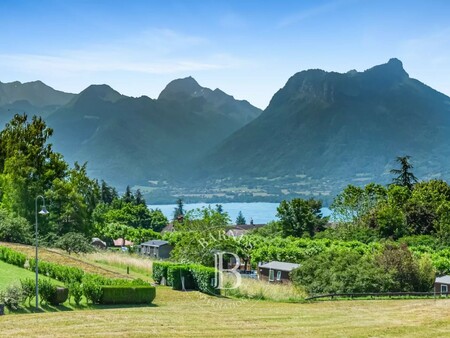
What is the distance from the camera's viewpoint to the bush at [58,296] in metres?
29.7

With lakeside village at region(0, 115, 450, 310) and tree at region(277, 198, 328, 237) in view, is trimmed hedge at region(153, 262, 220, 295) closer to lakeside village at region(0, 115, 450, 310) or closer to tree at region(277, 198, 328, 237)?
lakeside village at region(0, 115, 450, 310)

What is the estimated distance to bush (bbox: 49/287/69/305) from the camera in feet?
97.3

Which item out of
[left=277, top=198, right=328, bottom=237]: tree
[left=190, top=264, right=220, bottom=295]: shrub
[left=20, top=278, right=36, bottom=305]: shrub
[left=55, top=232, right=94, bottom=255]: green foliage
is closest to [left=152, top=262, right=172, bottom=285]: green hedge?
[left=190, top=264, right=220, bottom=295]: shrub

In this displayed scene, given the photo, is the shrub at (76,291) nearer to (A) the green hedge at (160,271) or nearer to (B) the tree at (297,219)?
(A) the green hedge at (160,271)

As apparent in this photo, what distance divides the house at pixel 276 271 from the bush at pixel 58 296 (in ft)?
110

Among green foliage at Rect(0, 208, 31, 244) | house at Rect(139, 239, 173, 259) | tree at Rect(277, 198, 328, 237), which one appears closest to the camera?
green foliage at Rect(0, 208, 31, 244)

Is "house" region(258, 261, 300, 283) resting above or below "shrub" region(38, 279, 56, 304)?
below

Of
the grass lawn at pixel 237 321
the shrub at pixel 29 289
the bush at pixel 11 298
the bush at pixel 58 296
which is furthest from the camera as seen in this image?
the bush at pixel 58 296

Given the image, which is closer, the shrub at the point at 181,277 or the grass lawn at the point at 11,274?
the grass lawn at the point at 11,274

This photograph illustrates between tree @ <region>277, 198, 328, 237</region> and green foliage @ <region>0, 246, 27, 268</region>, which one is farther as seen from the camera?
tree @ <region>277, 198, 328, 237</region>

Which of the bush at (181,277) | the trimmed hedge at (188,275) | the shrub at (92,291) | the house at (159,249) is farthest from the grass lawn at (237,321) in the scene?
Result: the house at (159,249)

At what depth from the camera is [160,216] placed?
457 feet

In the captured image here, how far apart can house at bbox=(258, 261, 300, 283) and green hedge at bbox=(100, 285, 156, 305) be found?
29725mm

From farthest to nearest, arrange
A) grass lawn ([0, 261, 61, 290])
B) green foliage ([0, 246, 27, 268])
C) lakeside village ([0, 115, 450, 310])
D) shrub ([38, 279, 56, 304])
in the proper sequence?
green foliage ([0, 246, 27, 268]) < lakeside village ([0, 115, 450, 310]) < grass lawn ([0, 261, 61, 290]) < shrub ([38, 279, 56, 304])
